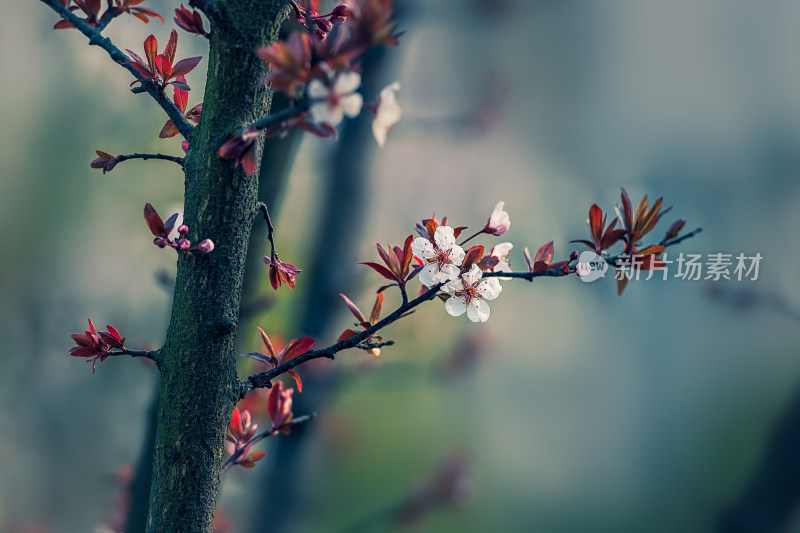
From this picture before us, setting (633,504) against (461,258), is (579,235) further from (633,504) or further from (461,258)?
(461,258)

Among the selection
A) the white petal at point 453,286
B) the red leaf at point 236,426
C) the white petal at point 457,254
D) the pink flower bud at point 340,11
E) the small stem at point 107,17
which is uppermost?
the pink flower bud at point 340,11

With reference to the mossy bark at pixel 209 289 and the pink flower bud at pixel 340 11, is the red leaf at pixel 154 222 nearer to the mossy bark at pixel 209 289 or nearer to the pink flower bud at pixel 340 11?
the mossy bark at pixel 209 289

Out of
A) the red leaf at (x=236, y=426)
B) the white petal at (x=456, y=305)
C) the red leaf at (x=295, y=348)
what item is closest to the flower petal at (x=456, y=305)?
the white petal at (x=456, y=305)

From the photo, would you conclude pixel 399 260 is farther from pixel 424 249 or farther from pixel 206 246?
pixel 206 246

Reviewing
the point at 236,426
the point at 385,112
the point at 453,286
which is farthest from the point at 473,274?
the point at 236,426

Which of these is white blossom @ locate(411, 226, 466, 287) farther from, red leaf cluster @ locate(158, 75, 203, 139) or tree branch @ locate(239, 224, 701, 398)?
red leaf cluster @ locate(158, 75, 203, 139)

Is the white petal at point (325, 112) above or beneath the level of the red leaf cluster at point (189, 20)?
beneath

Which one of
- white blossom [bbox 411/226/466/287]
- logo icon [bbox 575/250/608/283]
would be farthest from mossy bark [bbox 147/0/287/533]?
logo icon [bbox 575/250/608/283]
